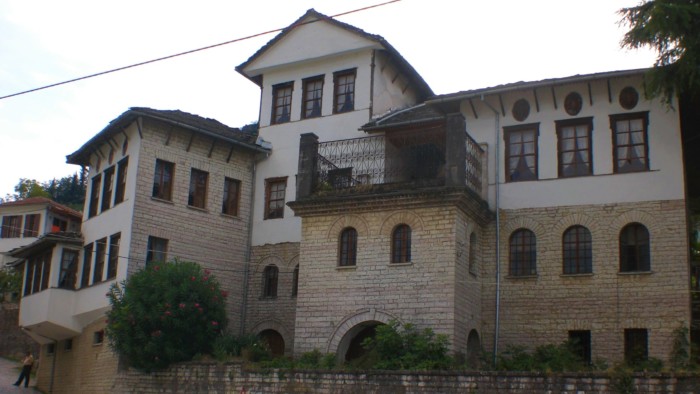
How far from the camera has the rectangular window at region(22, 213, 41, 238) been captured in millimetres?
50009

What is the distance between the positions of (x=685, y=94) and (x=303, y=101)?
13147 mm

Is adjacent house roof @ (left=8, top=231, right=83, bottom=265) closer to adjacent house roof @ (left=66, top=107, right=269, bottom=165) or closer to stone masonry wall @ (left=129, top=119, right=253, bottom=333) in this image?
adjacent house roof @ (left=66, top=107, right=269, bottom=165)

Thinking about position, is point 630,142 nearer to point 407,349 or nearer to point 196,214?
point 407,349

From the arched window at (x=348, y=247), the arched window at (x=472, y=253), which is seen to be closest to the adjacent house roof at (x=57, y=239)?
the arched window at (x=348, y=247)

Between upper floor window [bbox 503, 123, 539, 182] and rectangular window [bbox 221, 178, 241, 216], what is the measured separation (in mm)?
9882

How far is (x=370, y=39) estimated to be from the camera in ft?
99.4

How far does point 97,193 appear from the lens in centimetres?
3219

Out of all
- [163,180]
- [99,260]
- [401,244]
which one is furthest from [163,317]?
[401,244]

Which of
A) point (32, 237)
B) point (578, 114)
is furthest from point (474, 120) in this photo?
point (32, 237)

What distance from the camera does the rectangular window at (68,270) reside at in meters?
31.4

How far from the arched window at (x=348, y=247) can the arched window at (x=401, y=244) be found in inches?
49.3

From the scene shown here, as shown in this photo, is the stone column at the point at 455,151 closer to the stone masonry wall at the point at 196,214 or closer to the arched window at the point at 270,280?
the arched window at the point at 270,280

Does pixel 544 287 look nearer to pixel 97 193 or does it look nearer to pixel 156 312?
pixel 156 312

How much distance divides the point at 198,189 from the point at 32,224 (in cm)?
2379
